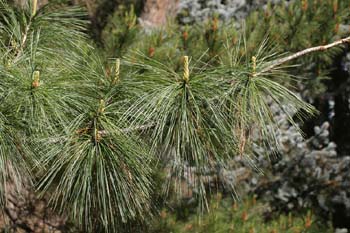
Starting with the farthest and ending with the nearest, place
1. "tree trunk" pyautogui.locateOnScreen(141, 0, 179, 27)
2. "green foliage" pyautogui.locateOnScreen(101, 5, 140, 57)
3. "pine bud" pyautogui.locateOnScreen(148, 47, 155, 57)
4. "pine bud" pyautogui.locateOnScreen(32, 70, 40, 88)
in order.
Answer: "tree trunk" pyautogui.locateOnScreen(141, 0, 179, 27) < "green foliage" pyautogui.locateOnScreen(101, 5, 140, 57) < "pine bud" pyautogui.locateOnScreen(148, 47, 155, 57) < "pine bud" pyautogui.locateOnScreen(32, 70, 40, 88)

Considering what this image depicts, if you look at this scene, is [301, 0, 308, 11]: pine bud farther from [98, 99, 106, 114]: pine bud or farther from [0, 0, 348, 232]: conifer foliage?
[98, 99, 106, 114]: pine bud

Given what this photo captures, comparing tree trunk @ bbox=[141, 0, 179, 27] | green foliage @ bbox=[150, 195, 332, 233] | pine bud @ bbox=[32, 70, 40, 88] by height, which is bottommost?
green foliage @ bbox=[150, 195, 332, 233]

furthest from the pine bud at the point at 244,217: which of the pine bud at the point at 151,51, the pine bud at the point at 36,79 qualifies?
the pine bud at the point at 36,79

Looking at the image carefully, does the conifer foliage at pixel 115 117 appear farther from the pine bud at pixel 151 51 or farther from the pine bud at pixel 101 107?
the pine bud at pixel 151 51

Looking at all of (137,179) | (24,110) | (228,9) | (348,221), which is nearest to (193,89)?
(137,179)

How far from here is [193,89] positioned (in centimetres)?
143

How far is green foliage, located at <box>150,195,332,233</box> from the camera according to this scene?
2510mm

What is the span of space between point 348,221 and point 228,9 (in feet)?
4.44

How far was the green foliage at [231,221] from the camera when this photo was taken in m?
2.51

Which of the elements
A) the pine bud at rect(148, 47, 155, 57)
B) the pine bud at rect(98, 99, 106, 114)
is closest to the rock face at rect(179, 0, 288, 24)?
the pine bud at rect(148, 47, 155, 57)

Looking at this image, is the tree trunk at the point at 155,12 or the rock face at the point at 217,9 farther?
the rock face at the point at 217,9

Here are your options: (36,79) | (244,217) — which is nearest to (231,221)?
(244,217)

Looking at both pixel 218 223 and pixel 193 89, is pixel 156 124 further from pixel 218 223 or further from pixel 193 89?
pixel 218 223

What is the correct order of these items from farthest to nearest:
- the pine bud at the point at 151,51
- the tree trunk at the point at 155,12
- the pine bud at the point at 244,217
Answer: the tree trunk at the point at 155,12 → the pine bud at the point at 244,217 → the pine bud at the point at 151,51
